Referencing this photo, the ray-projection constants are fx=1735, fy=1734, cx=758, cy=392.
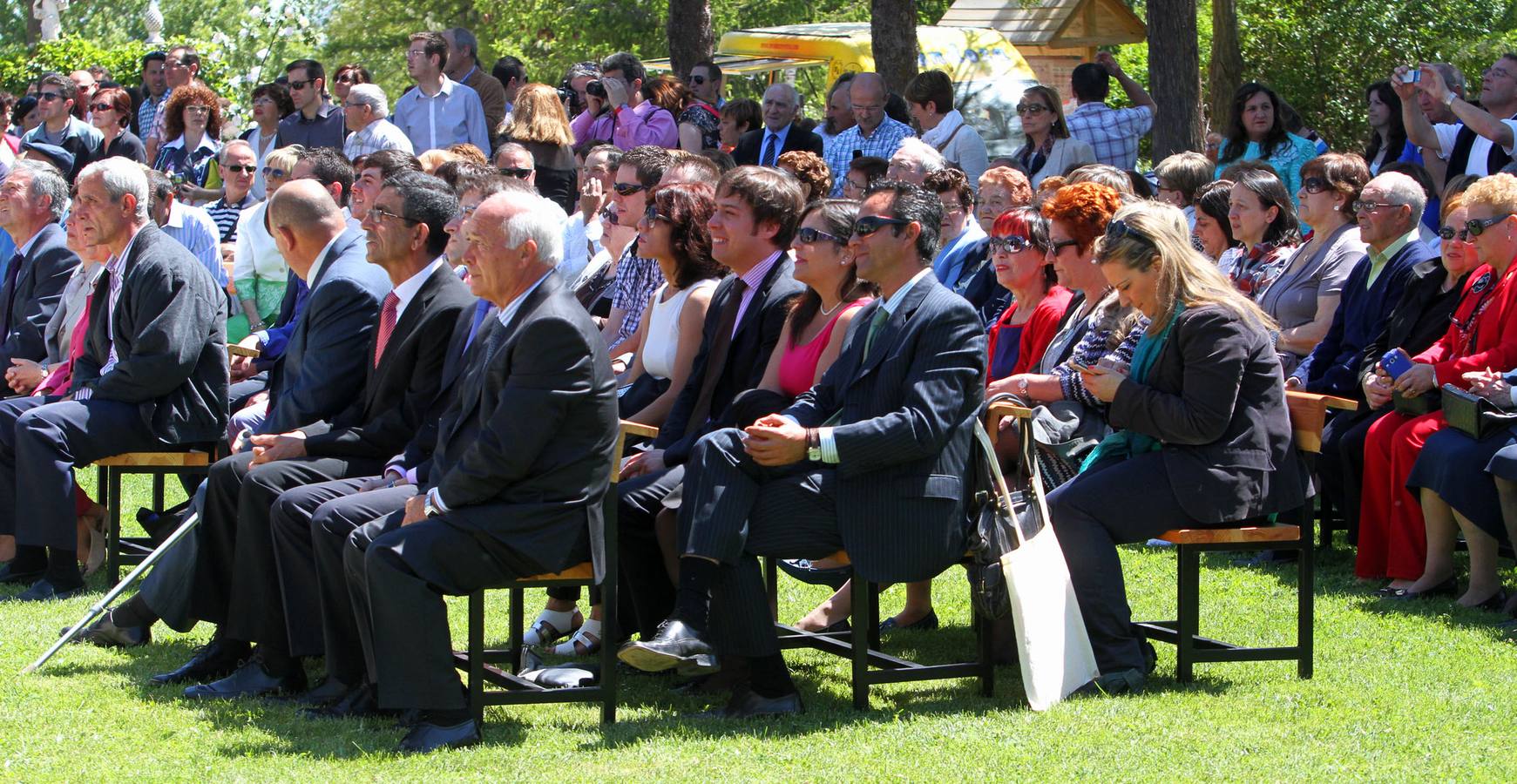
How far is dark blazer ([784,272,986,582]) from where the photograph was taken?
17.2 feet

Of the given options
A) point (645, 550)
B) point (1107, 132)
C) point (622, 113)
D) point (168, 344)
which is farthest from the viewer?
point (622, 113)

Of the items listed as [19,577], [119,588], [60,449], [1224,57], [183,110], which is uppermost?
[1224,57]

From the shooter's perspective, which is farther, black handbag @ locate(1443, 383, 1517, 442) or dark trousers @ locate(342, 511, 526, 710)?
black handbag @ locate(1443, 383, 1517, 442)

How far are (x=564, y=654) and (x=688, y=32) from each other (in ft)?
41.1

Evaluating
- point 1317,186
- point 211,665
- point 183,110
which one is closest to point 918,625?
point 211,665

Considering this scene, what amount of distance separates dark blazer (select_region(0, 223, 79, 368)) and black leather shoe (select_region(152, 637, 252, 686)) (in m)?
3.33

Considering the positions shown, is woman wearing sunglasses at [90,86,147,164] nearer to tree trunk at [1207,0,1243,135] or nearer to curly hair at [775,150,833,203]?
curly hair at [775,150,833,203]

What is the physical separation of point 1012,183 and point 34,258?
5.01m

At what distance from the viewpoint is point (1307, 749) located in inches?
194

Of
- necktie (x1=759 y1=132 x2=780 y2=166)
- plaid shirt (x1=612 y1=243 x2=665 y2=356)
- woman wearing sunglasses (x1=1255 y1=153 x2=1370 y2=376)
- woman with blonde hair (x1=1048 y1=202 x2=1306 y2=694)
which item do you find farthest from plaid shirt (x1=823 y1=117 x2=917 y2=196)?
woman with blonde hair (x1=1048 y1=202 x2=1306 y2=694)

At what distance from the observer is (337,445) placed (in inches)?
242

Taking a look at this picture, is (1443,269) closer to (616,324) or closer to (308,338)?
(616,324)

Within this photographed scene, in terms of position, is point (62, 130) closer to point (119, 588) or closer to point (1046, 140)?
point (1046, 140)

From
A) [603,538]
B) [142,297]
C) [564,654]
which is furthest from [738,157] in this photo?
[603,538]
